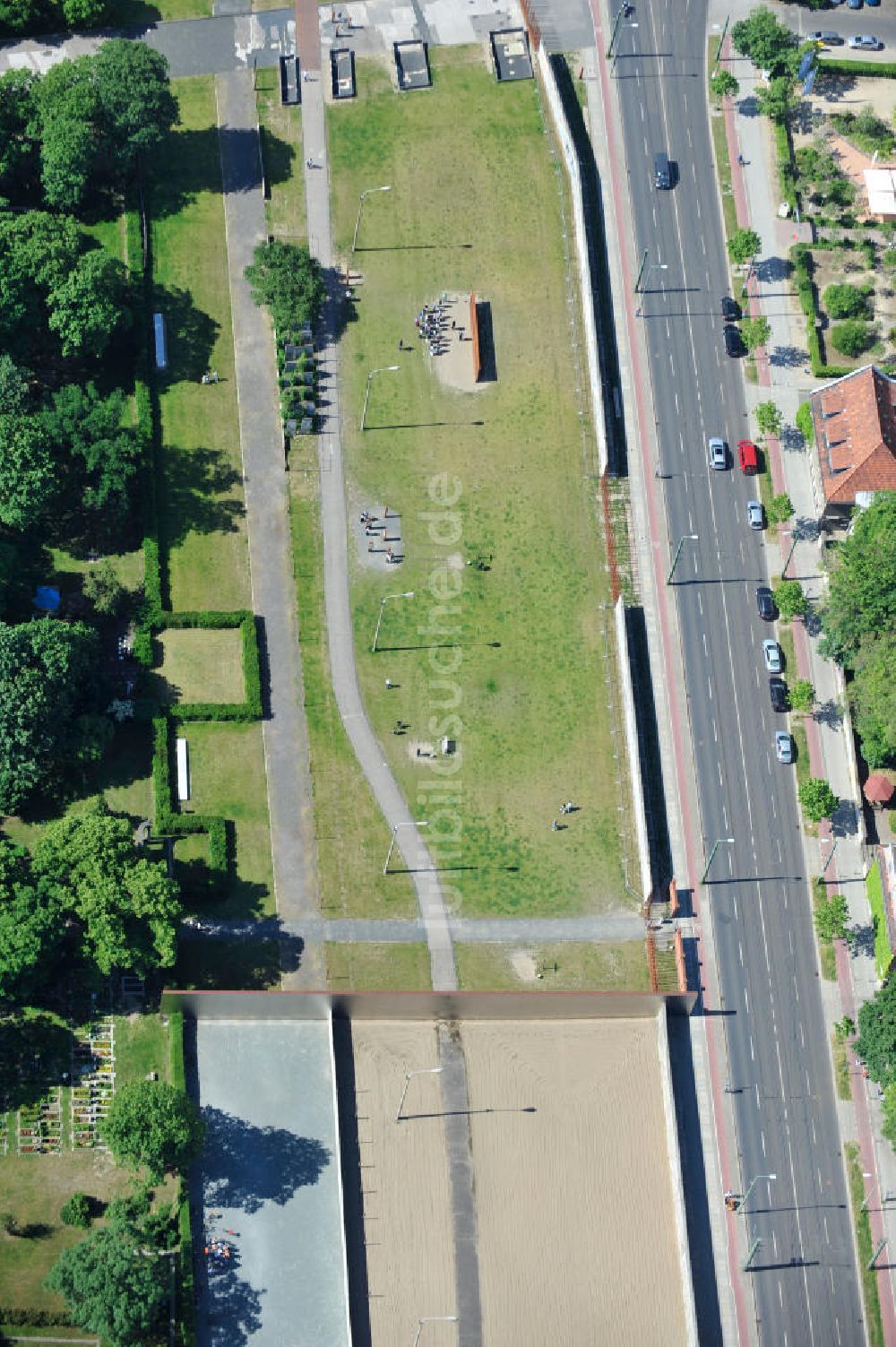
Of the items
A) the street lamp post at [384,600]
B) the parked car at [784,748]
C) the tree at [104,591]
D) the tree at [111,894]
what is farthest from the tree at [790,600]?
the tree at [111,894]

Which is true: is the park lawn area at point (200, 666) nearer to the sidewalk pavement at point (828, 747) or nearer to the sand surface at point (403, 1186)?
the sand surface at point (403, 1186)

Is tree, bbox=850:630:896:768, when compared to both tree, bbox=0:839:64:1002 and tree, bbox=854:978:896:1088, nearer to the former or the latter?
tree, bbox=854:978:896:1088

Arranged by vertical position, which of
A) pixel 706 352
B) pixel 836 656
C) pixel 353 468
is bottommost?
pixel 836 656

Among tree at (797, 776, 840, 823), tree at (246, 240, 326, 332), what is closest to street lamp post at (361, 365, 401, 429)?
tree at (246, 240, 326, 332)

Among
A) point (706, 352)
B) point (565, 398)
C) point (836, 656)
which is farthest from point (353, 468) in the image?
point (836, 656)

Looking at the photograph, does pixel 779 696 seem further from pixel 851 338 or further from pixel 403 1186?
pixel 403 1186

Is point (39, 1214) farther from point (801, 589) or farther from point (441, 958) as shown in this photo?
point (801, 589)
